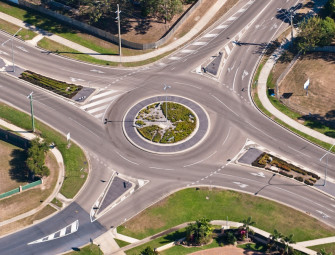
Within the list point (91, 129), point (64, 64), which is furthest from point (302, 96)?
point (64, 64)

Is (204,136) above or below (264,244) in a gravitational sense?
above

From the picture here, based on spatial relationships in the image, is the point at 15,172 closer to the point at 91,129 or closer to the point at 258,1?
the point at 91,129

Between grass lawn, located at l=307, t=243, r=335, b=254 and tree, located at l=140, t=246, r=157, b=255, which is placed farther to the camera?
grass lawn, located at l=307, t=243, r=335, b=254

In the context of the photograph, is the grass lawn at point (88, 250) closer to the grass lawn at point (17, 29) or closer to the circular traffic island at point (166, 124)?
the circular traffic island at point (166, 124)

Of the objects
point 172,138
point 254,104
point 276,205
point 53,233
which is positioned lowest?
point 53,233

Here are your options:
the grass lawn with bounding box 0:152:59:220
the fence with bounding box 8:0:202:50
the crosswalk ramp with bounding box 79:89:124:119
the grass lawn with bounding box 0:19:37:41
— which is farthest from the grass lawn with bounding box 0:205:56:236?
the grass lawn with bounding box 0:19:37:41

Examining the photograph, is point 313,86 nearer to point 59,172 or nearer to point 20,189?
point 59,172

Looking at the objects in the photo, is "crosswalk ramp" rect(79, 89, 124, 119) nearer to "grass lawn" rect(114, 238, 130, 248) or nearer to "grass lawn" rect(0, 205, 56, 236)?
"grass lawn" rect(0, 205, 56, 236)
